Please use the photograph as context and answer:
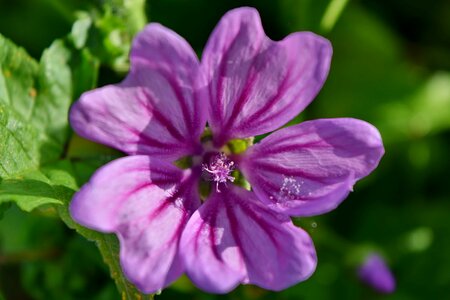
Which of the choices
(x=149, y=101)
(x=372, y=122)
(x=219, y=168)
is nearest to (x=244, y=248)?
(x=219, y=168)

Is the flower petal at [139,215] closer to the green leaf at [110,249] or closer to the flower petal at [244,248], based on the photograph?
the flower petal at [244,248]

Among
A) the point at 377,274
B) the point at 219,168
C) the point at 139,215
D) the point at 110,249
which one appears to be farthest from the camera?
the point at 377,274

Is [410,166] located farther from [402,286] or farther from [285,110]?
[285,110]

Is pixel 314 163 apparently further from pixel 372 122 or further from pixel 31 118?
pixel 372 122

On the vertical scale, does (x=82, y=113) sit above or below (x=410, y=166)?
above

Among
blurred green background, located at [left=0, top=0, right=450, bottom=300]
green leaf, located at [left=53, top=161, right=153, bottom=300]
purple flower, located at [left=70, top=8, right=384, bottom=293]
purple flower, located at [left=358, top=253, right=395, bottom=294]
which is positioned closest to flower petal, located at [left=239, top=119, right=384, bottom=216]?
purple flower, located at [left=70, top=8, right=384, bottom=293]

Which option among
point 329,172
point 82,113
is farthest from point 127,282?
point 329,172

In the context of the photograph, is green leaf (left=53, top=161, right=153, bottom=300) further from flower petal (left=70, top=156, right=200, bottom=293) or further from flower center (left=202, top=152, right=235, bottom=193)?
flower center (left=202, top=152, right=235, bottom=193)
